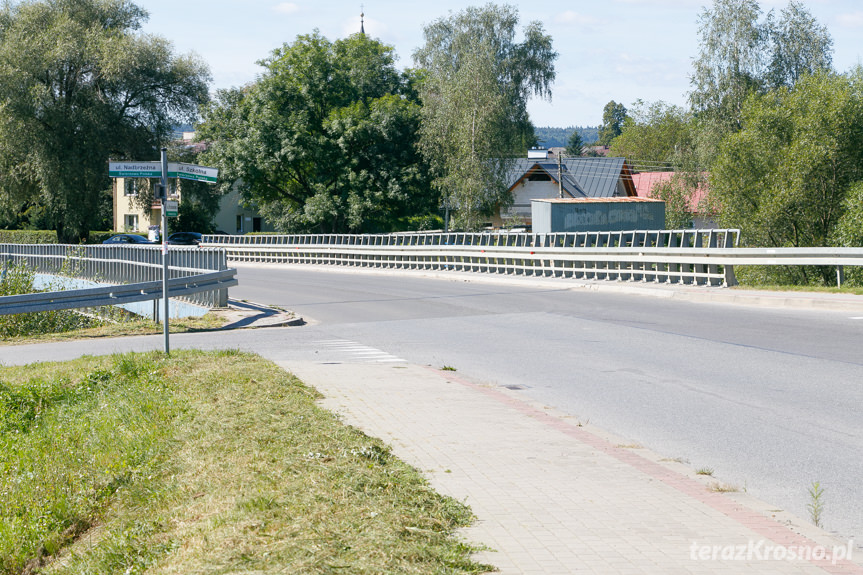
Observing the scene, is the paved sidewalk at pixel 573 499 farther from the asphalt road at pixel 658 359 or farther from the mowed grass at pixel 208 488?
the asphalt road at pixel 658 359

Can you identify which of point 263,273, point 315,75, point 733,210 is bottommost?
point 263,273

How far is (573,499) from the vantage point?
5738 millimetres

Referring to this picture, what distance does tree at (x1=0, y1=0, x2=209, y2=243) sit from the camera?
49.7 meters

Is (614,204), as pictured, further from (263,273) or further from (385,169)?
(385,169)

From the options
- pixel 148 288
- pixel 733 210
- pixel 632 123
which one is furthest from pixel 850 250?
pixel 632 123

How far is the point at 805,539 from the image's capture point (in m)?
5.03

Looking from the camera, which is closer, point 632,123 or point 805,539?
point 805,539

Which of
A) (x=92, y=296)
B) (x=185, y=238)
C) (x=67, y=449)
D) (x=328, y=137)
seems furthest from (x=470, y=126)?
(x=67, y=449)

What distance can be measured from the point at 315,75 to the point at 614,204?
24.8 metres

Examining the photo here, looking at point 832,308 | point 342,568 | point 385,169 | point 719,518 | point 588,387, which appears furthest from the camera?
point 385,169

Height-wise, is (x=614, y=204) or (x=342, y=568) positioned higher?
(x=614, y=204)

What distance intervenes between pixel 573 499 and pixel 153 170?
931 cm

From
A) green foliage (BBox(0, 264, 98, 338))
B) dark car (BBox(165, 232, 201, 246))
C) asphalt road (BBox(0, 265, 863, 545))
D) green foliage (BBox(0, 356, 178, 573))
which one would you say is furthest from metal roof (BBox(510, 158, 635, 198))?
green foliage (BBox(0, 356, 178, 573))

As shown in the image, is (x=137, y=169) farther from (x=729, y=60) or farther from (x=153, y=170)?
(x=729, y=60)
